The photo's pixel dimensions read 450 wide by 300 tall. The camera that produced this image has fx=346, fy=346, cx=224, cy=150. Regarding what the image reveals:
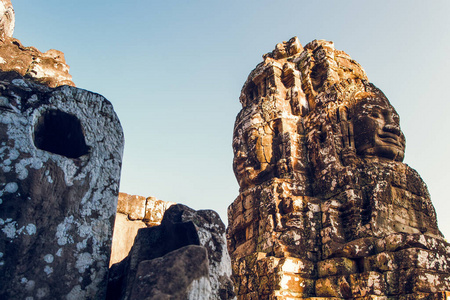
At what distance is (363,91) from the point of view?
929 centimetres

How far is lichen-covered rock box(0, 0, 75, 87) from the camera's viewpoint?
537cm

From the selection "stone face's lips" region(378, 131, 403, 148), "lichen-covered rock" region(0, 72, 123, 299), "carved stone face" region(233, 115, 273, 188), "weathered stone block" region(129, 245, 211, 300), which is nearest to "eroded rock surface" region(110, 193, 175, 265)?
"lichen-covered rock" region(0, 72, 123, 299)

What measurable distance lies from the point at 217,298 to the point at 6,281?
1.10 m

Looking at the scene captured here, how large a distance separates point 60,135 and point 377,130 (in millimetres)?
7706

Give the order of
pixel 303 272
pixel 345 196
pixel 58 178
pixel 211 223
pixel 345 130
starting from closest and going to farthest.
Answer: pixel 58 178 → pixel 211 223 → pixel 303 272 → pixel 345 196 → pixel 345 130

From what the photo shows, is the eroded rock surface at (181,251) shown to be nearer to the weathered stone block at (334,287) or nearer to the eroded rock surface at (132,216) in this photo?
the eroded rock surface at (132,216)

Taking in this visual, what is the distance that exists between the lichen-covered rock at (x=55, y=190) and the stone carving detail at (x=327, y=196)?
5.31m

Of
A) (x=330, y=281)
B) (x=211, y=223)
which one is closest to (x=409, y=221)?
(x=330, y=281)

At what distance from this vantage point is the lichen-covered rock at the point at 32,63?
Answer: 211 inches

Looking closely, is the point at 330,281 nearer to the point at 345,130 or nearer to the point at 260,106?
the point at 345,130

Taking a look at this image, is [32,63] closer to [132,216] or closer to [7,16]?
[7,16]

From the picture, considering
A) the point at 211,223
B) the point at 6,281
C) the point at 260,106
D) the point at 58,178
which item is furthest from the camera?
the point at 260,106

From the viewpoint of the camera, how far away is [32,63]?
5.61 meters

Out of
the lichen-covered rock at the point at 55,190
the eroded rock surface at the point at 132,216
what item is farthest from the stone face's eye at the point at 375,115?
the lichen-covered rock at the point at 55,190
